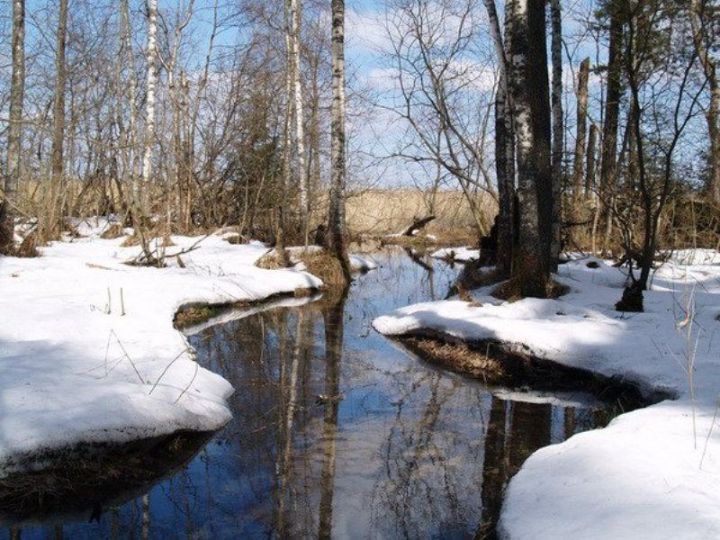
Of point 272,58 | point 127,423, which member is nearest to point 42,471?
point 127,423

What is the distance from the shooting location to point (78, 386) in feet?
13.1

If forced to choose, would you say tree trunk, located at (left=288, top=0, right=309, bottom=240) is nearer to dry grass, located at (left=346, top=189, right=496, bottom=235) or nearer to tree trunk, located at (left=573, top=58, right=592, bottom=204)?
tree trunk, located at (left=573, top=58, right=592, bottom=204)

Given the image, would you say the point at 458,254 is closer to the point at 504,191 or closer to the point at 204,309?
the point at 504,191

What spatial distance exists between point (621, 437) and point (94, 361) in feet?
11.8

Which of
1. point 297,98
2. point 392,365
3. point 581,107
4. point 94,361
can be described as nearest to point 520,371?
point 392,365

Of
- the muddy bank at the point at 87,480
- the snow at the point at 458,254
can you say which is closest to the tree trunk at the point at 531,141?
the muddy bank at the point at 87,480

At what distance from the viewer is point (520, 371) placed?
6.12 metres

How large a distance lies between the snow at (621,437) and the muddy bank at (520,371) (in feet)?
0.21

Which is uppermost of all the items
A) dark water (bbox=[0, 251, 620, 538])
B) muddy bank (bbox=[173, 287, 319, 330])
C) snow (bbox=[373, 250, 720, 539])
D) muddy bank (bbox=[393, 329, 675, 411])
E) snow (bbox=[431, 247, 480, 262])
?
snow (bbox=[431, 247, 480, 262])

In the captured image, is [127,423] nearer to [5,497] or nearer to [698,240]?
[5,497]

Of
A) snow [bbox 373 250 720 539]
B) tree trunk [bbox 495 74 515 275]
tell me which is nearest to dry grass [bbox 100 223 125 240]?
tree trunk [bbox 495 74 515 275]

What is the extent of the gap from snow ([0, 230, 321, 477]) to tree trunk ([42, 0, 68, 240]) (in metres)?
2.38

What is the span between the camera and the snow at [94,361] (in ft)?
11.6

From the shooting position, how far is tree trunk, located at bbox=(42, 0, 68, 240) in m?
11.7
